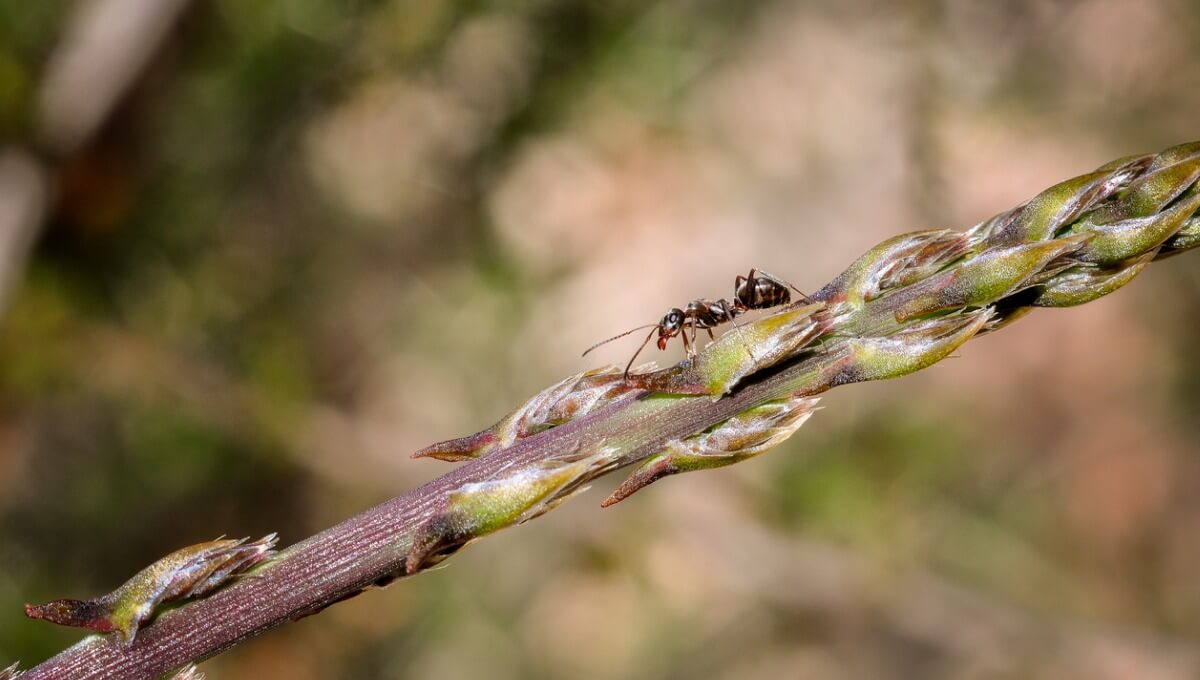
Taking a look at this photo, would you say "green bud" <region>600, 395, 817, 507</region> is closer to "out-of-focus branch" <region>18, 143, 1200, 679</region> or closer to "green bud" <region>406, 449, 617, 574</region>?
"out-of-focus branch" <region>18, 143, 1200, 679</region>

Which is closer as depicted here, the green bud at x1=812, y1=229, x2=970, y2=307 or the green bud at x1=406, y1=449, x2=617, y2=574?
the green bud at x1=406, y1=449, x2=617, y2=574

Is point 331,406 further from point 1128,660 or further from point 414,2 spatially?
point 1128,660

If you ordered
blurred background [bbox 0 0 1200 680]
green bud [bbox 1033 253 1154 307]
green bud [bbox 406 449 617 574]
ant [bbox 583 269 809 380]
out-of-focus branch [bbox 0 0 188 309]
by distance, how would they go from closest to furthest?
green bud [bbox 406 449 617 574] < green bud [bbox 1033 253 1154 307] < ant [bbox 583 269 809 380] < out-of-focus branch [bbox 0 0 188 309] < blurred background [bbox 0 0 1200 680]

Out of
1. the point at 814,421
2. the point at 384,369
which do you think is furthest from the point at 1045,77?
the point at 384,369

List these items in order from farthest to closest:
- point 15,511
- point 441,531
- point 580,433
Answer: point 15,511, point 580,433, point 441,531

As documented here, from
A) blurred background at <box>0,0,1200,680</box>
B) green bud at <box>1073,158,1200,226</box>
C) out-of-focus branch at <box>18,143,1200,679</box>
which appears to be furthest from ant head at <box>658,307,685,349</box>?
blurred background at <box>0,0,1200,680</box>

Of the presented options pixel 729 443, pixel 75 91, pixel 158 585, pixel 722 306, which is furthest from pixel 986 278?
pixel 75 91

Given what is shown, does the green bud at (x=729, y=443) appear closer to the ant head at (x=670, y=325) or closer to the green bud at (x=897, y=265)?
the green bud at (x=897, y=265)

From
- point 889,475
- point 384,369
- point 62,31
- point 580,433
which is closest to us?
point 580,433
